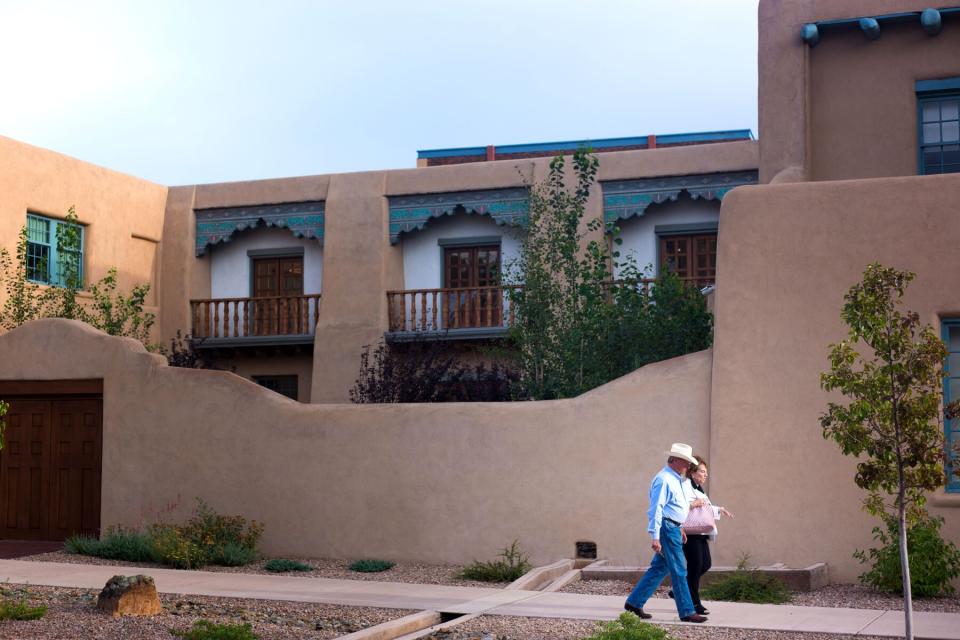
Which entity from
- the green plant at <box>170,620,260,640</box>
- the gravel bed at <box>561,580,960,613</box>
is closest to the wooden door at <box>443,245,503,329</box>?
the gravel bed at <box>561,580,960,613</box>

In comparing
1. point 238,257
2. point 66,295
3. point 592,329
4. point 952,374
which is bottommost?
point 952,374

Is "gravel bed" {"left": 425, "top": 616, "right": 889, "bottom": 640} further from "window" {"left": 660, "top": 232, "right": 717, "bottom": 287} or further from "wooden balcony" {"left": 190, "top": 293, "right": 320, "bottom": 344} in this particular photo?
"wooden balcony" {"left": 190, "top": 293, "right": 320, "bottom": 344}

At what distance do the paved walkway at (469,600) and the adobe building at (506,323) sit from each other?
2011 mm

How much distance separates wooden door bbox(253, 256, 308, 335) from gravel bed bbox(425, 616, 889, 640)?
647 inches

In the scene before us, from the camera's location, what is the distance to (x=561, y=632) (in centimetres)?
1007

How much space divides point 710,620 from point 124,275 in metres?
17.5

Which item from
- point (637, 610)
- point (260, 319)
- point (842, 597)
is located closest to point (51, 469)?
point (260, 319)

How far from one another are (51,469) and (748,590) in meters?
10.3

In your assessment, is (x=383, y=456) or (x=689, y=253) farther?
(x=689, y=253)

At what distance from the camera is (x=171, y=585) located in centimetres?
1271

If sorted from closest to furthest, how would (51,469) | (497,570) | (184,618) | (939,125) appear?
(184,618) → (497,570) → (939,125) → (51,469)

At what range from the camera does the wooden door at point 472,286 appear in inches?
984

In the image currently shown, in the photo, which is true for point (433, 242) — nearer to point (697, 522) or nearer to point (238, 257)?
point (238, 257)

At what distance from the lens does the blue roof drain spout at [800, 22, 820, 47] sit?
17.0 meters
